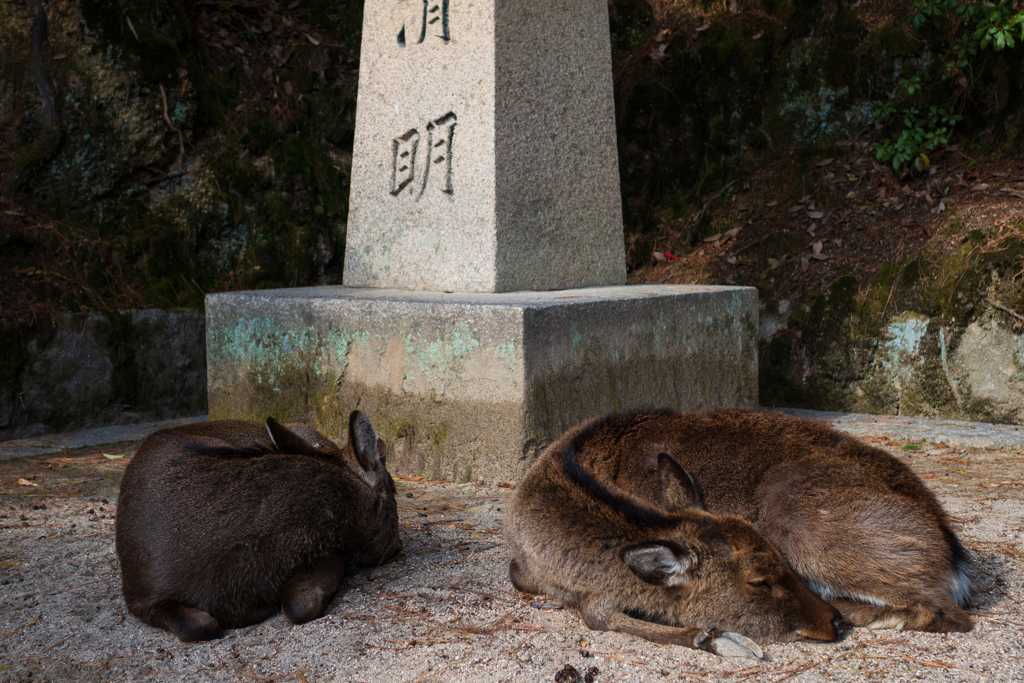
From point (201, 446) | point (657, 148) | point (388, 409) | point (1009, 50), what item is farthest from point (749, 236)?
point (201, 446)

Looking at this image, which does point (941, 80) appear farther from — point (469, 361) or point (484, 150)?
point (469, 361)

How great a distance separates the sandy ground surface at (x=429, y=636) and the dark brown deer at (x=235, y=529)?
0.09 meters

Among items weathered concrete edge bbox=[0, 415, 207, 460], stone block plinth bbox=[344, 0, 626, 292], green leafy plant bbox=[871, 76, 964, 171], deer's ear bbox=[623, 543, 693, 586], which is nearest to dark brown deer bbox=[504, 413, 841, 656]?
deer's ear bbox=[623, 543, 693, 586]

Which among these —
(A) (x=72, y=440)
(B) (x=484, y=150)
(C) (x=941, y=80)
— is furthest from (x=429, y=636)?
(C) (x=941, y=80)

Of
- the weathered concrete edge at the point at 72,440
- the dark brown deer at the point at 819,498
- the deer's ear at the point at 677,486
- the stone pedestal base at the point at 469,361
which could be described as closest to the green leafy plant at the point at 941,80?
the stone pedestal base at the point at 469,361

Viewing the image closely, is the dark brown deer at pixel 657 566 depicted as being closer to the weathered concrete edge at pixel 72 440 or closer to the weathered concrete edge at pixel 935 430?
the weathered concrete edge at pixel 935 430

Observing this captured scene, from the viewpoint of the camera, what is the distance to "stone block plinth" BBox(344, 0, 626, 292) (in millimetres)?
5180

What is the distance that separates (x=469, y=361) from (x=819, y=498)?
2.20 m

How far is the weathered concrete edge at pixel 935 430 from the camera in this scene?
17.8 feet

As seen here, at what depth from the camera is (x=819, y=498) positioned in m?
2.83

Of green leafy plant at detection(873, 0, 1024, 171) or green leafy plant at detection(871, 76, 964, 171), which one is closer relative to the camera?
green leafy plant at detection(873, 0, 1024, 171)

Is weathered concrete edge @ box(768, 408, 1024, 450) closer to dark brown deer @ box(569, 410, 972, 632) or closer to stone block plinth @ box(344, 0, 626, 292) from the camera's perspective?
stone block plinth @ box(344, 0, 626, 292)

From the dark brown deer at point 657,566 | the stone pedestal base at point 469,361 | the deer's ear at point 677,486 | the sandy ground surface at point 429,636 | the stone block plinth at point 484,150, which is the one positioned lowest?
the sandy ground surface at point 429,636

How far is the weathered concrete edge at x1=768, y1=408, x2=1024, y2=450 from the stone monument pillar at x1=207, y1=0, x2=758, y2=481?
83 centimetres
